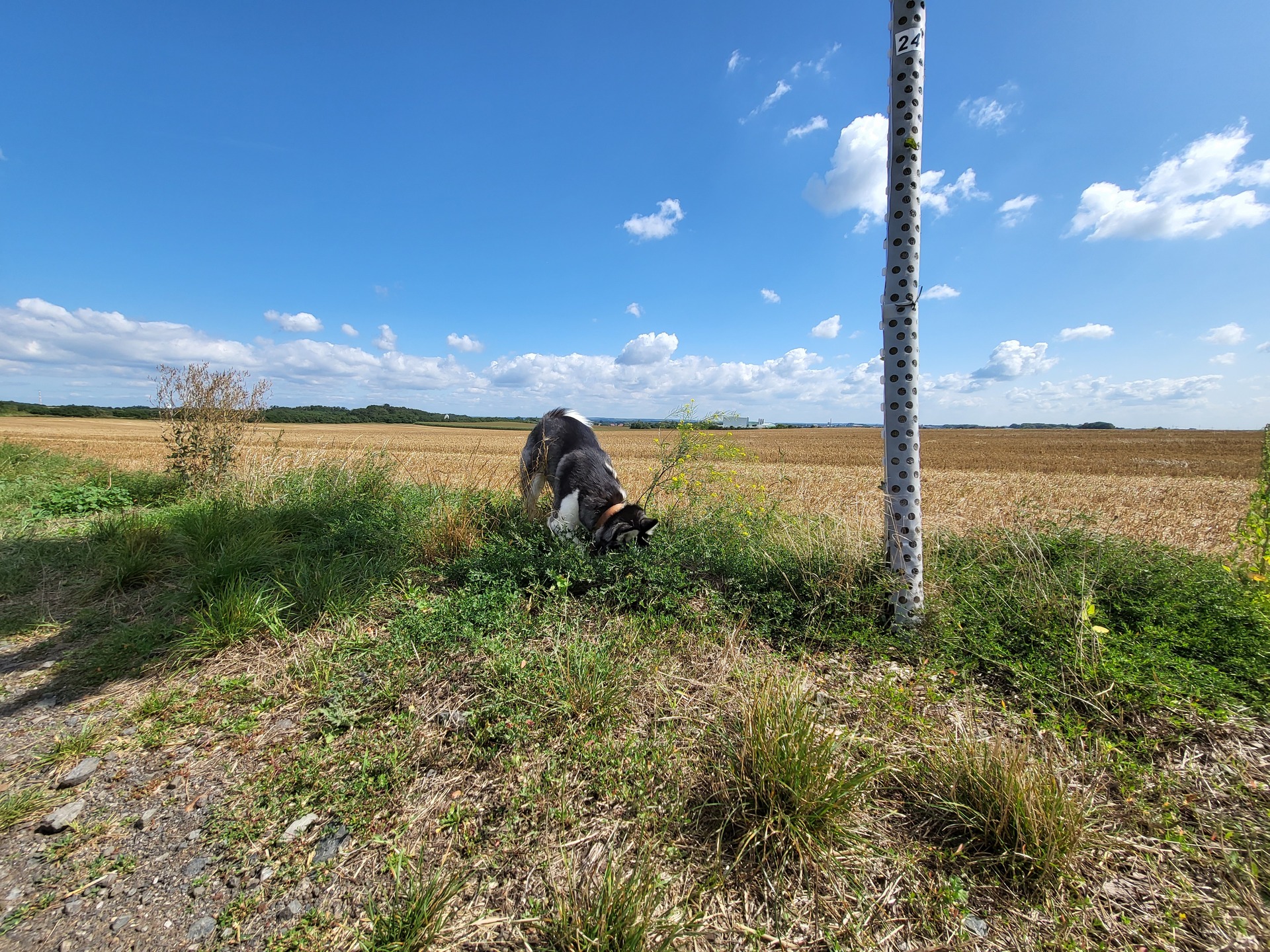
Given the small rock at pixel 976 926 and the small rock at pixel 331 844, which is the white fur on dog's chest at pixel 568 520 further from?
the small rock at pixel 976 926

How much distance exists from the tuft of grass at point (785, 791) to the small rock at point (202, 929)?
77.5 inches

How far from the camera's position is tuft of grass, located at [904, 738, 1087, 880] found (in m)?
1.85

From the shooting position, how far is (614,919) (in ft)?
5.23

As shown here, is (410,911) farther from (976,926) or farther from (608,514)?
(608,514)

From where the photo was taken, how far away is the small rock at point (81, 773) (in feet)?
7.84

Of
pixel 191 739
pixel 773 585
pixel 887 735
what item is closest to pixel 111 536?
pixel 191 739

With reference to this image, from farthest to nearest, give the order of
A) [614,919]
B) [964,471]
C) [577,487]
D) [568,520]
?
[964,471] → [577,487] → [568,520] → [614,919]

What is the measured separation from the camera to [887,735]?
2.47 m

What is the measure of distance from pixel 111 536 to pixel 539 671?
18.8 ft

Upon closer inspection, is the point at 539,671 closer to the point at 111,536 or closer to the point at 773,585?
the point at 773,585

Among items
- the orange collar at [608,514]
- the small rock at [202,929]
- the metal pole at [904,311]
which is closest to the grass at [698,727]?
the small rock at [202,929]

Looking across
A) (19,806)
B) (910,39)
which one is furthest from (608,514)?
(910,39)

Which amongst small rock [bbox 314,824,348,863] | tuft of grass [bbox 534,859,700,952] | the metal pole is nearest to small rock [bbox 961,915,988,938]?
tuft of grass [bbox 534,859,700,952]

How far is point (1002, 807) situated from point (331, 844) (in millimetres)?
2867
